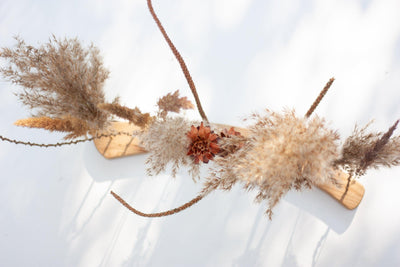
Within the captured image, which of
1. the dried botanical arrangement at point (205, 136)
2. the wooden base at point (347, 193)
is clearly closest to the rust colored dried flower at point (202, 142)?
the dried botanical arrangement at point (205, 136)

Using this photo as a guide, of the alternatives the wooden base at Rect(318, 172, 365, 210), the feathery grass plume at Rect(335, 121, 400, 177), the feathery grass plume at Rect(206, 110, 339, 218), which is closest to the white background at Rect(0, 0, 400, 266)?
the wooden base at Rect(318, 172, 365, 210)

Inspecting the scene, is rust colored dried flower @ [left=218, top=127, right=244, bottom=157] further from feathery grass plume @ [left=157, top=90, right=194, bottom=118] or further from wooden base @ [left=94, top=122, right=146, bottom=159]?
wooden base @ [left=94, top=122, right=146, bottom=159]

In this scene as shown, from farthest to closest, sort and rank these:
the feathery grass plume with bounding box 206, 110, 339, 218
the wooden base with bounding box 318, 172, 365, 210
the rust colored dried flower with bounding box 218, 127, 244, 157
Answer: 1. the wooden base with bounding box 318, 172, 365, 210
2. the rust colored dried flower with bounding box 218, 127, 244, 157
3. the feathery grass plume with bounding box 206, 110, 339, 218

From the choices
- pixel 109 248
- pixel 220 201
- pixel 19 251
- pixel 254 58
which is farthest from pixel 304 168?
pixel 19 251

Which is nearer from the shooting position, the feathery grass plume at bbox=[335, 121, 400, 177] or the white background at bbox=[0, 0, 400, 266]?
the feathery grass plume at bbox=[335, 121, 400, 177]

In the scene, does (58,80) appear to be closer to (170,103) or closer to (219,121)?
(170,103)

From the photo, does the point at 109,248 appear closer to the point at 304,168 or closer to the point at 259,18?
the point at 304,168

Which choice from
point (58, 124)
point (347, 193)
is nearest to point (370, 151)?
point (347, 193)

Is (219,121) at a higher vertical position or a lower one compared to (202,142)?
higher
